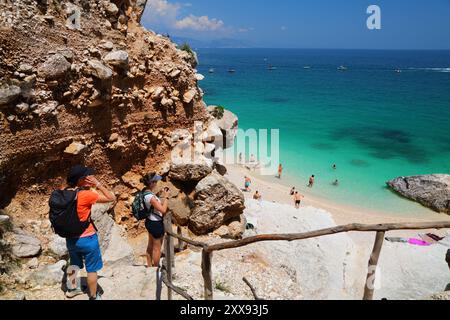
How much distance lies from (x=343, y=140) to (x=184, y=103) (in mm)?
36206

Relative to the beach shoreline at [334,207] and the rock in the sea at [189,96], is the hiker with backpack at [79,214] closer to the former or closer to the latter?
the rock in the sea at [189,96]

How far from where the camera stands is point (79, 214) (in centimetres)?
559

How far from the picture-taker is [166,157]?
42.2ft

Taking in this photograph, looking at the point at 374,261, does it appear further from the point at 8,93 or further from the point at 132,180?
the point at 132,180

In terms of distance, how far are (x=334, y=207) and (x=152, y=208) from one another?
21131mm

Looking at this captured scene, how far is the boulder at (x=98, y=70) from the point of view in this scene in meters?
10.2

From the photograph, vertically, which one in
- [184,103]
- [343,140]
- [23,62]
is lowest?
[343,140]

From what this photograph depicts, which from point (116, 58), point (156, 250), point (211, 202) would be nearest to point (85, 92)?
point (116, 58)

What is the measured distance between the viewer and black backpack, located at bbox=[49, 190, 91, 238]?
5434 millimetres

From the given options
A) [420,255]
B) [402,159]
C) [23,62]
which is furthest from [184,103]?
[402,159]

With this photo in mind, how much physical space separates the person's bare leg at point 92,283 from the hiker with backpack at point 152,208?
1.37m

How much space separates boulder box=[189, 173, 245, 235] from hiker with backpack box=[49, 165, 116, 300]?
655 centimetres

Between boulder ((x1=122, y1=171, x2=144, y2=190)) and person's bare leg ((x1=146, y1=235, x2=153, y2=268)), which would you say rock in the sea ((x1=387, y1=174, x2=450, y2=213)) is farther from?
person's bare leg ((x1=146, y1=235, x2=153, y2=268))
